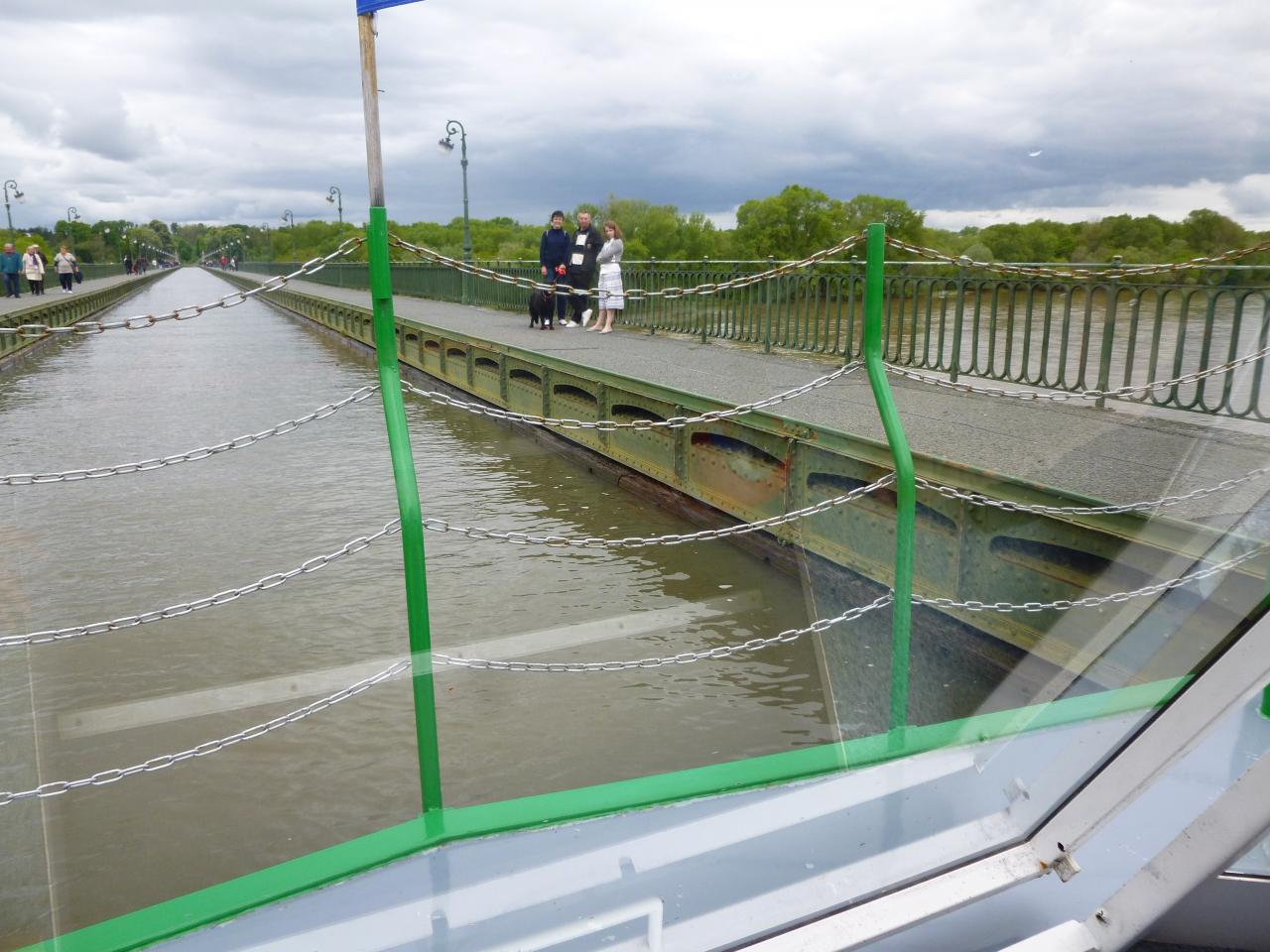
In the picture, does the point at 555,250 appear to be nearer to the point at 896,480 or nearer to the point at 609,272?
the point at 609,272

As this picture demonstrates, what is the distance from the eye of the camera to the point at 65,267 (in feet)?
123

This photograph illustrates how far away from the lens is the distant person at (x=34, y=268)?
30.5 meters

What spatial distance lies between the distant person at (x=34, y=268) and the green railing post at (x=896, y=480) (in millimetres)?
32904

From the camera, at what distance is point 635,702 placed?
222 inches

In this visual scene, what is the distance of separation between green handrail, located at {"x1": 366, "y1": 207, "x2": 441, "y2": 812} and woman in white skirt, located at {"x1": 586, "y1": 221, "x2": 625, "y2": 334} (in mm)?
13051

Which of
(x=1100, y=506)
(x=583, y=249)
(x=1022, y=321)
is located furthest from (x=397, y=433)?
(x=583, y=249)

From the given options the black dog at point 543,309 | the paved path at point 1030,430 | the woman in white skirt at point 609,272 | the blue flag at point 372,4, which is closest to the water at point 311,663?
the paved path at point 1030,430

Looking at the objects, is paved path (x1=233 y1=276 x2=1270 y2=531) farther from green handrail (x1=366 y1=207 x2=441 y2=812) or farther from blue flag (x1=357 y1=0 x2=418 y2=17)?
blue flag (x1=357 y1=0 x2=418 y2=17)

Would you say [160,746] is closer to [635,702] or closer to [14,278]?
[635,702]

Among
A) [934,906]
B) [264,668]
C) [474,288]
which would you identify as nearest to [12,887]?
[264,668]

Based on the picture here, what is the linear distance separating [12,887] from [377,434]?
9212mm

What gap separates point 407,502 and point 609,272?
14303 millimetres

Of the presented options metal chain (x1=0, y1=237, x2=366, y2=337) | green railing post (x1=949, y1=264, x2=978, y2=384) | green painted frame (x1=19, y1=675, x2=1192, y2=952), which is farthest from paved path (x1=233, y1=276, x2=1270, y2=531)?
metal chain (x1=0, y1=237, x2=366, y2=337)

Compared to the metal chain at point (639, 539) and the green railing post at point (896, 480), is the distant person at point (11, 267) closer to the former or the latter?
the metal chain at point (639, 539)
